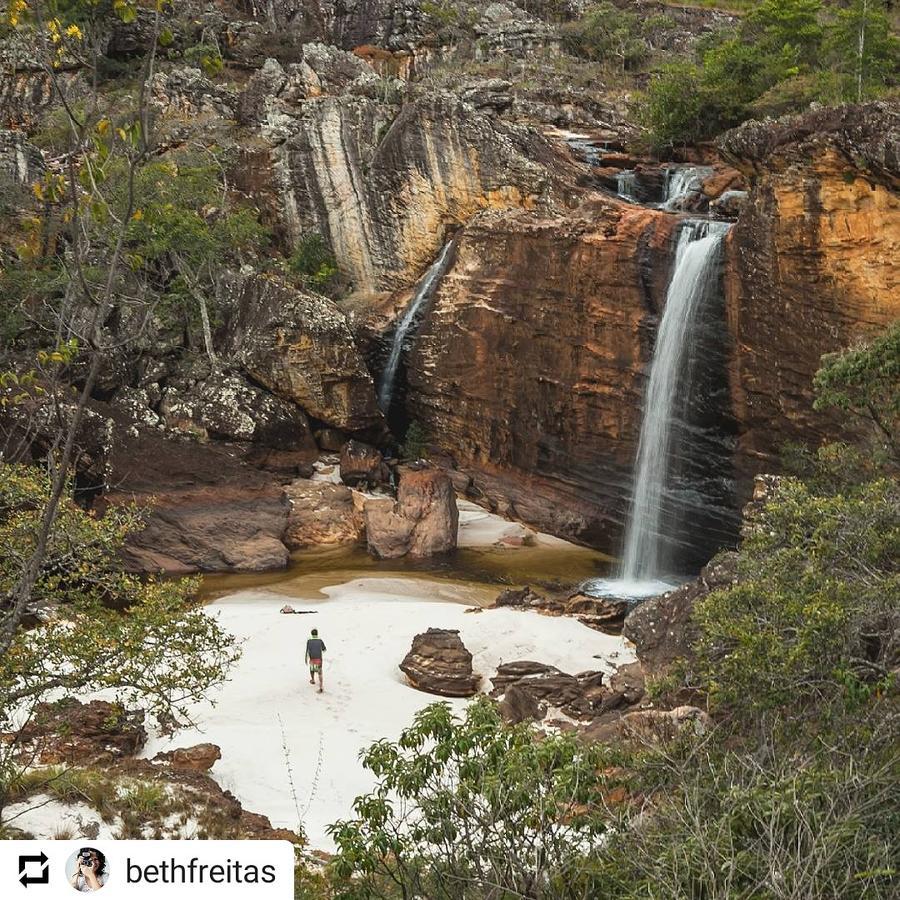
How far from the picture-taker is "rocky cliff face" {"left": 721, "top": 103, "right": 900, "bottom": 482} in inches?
714

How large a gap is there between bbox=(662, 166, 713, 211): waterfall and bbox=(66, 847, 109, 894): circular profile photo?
23.9 m

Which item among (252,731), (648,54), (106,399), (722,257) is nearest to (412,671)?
(252,731)

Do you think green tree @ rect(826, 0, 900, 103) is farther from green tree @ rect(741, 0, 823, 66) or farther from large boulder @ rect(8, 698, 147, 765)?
large boulder @ rect(8, 698, 147, 765)

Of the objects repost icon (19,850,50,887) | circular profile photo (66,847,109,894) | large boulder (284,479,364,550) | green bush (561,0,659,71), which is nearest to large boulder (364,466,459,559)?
large boulder (284,479,364,550)

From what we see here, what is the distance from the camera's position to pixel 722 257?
21.5 meters

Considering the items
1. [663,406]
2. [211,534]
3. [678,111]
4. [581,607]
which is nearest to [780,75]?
[678,111]

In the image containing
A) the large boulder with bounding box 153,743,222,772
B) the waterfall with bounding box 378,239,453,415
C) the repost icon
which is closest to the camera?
the repost icon

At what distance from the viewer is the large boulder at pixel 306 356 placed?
1094 inches

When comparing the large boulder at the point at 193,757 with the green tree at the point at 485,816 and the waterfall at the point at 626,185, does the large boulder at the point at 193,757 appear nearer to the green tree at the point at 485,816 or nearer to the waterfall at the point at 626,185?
the green tree at the point at 485,816

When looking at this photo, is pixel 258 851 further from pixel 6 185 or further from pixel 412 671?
pixel 6 185

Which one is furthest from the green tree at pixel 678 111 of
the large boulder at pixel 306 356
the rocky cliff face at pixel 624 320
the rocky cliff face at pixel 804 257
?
the large boulder at pixel 306 356

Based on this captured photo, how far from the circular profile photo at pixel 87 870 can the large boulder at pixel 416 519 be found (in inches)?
707

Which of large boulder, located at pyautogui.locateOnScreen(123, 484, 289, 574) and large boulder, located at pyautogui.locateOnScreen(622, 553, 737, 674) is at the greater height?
large boulder, located at pyautogui.locateOnScreen(622, 553, 737, 674)

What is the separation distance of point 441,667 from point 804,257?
11.7 metres
